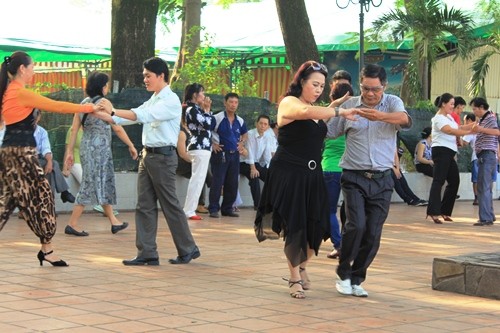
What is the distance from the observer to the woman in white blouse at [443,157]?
1495 centimetres

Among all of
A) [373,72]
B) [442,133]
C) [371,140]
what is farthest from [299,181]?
[442,133]

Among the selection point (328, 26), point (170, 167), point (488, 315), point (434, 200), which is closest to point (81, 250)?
point (170, 167)

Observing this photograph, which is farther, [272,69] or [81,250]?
[272,69]

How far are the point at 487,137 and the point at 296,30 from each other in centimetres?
616

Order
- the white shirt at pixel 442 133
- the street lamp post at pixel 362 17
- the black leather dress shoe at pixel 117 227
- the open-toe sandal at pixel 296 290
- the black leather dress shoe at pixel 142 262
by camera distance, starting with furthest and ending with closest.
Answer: the street lamp post at pixel 362 17 → the white shirt at pixel 442 133 → the black leather dress shoe at pixel 117 227 → the black leather dress shoe at pixel 142 262 → the open-toe sandal at pixel 296 290

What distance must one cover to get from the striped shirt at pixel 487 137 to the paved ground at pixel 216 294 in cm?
292

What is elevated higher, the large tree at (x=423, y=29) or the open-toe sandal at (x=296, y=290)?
the large tree at (x=423, y=29)

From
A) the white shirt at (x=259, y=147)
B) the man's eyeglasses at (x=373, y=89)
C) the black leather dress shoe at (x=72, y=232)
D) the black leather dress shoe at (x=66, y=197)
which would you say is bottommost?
the black leather dress shoe at (x=72, y=232)

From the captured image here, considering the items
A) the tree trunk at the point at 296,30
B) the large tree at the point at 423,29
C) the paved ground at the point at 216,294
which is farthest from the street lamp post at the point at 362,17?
the paved ground at the point at 216,294

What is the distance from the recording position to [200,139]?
1491 cm

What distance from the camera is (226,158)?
52.3 feet

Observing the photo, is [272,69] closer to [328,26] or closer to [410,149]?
[328,26]

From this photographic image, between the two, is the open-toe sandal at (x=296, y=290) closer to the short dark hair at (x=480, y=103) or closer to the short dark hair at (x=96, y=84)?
the short dark hair at (x=96, y=84)

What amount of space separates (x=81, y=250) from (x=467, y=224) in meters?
6.75
